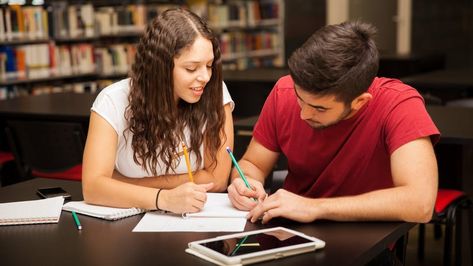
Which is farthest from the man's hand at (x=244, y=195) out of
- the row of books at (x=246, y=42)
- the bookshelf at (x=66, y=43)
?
the row of books at (x=246, y=42)

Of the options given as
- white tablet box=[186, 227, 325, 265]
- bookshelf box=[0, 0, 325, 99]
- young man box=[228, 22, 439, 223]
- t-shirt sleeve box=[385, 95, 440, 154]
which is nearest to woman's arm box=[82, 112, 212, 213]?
young man box=[228, 22, 439, 223]

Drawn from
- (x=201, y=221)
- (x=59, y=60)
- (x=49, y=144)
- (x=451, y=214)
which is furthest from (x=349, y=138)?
(x=59, y=60)

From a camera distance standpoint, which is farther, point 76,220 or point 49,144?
point 49,144

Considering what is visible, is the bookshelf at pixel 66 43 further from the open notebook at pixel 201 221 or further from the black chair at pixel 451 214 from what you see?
the open notebook at pixel 201 221

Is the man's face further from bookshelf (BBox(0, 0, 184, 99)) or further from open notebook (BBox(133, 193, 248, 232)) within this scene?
bookshelf (BBox(0, 0, 184, 99))

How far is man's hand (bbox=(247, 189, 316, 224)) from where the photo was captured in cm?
163

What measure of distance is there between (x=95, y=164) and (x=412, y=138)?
807 millimetres

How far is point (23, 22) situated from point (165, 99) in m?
4.49

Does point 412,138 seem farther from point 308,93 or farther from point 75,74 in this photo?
point 75,74

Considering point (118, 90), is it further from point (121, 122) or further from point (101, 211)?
point (101, 211)

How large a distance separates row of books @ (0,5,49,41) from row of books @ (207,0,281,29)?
2.18 m

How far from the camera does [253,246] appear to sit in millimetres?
1445

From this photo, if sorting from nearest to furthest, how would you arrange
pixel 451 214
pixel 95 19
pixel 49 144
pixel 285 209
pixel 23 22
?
pixel 285 209, pixel 451 214, pixel 49 144, pixel 23 22, pixel 95 19

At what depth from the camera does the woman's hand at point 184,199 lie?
5.65ft
